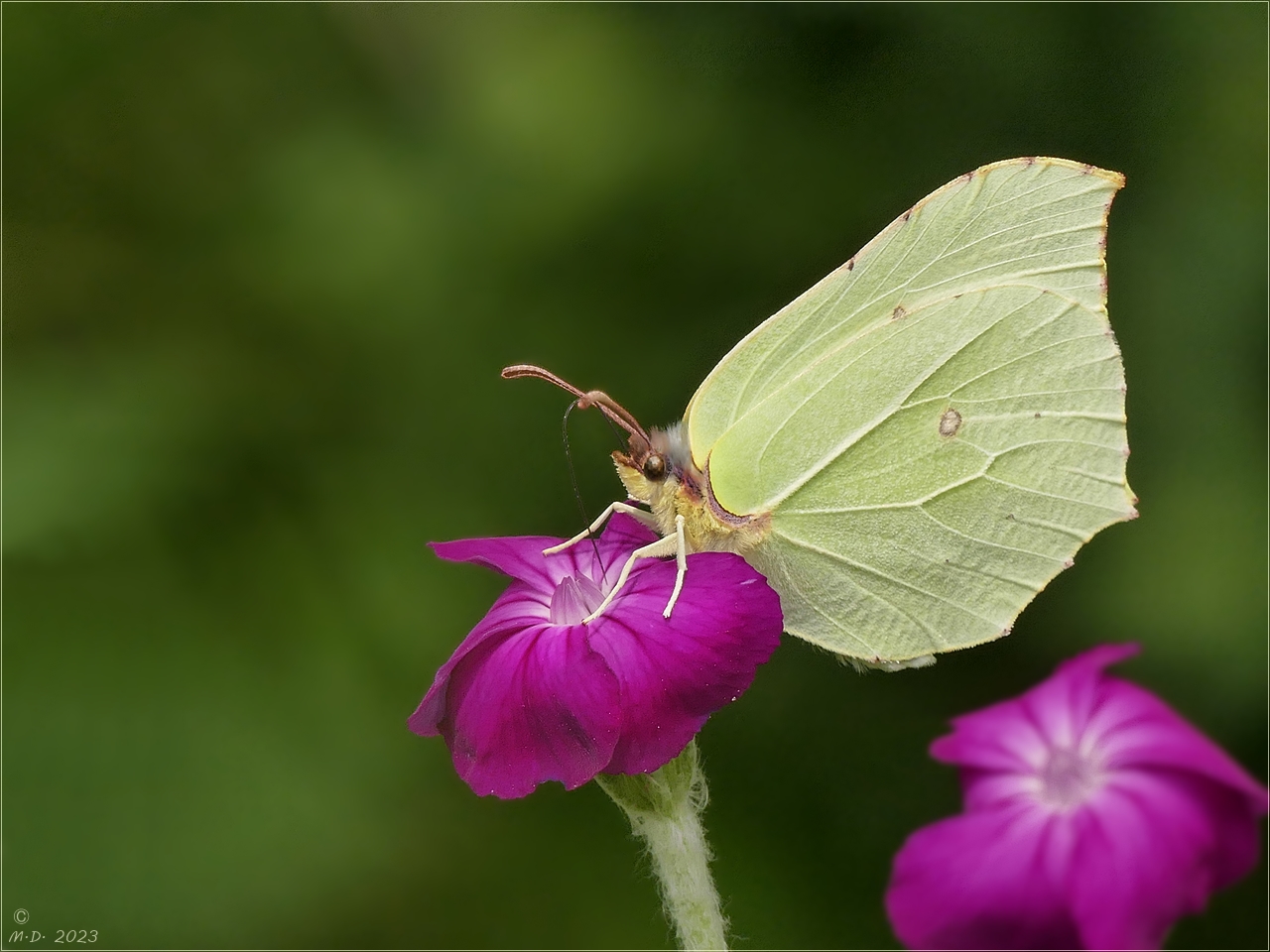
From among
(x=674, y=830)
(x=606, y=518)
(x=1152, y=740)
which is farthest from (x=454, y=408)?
(x=1152, y=740)

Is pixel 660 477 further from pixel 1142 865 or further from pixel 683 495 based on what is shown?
pixel 1142 865

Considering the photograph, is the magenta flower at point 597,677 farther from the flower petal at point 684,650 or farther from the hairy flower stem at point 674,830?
the hairy flower stem at point 674,830

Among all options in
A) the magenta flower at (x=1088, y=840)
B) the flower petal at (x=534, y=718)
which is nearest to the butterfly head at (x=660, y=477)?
the flower petal at (x=534, y=718)

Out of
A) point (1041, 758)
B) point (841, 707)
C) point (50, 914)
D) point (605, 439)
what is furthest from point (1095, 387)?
point (50, 914)

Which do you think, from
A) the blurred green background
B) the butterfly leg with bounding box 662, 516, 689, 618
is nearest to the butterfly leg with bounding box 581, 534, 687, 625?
the butterfly leg with bounding box 662, 516, 689, 618

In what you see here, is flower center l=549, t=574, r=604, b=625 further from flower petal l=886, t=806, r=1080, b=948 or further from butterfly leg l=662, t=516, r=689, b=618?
flower petal l=886, t=806, r=1080, b=948
